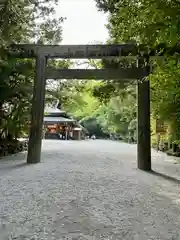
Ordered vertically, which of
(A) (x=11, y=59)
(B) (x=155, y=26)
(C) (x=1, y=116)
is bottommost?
(C) (x=1, y=116)

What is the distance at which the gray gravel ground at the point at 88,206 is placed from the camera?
10.1 feet

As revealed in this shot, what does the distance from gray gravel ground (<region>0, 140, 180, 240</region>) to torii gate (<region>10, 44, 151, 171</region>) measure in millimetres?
1177

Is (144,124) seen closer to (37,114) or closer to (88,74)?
(88,74)

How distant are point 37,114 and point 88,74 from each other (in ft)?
5.93

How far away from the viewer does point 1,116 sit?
1087cm

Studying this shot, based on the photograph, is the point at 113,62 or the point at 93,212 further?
the point at 113,62

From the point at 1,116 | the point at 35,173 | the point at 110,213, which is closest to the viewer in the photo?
the point at 110,213

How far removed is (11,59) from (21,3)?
12.1ft

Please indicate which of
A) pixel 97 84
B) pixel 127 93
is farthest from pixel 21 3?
pixel 127 93

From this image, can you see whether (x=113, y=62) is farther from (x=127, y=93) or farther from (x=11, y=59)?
(x=11, y=59)

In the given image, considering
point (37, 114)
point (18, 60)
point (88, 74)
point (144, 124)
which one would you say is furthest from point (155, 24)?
point (18, 60)

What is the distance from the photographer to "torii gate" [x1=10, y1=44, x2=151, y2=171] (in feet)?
25.7

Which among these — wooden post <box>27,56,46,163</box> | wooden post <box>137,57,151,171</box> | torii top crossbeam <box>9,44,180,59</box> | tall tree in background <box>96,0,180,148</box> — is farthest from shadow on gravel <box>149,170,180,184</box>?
wooden post <box>27,56,46,163</box>

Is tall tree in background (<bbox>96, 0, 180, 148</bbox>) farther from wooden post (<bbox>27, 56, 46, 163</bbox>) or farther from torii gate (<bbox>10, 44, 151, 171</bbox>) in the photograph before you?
wooden post (<bbox>27, 56, 46, 163</bbox>)
